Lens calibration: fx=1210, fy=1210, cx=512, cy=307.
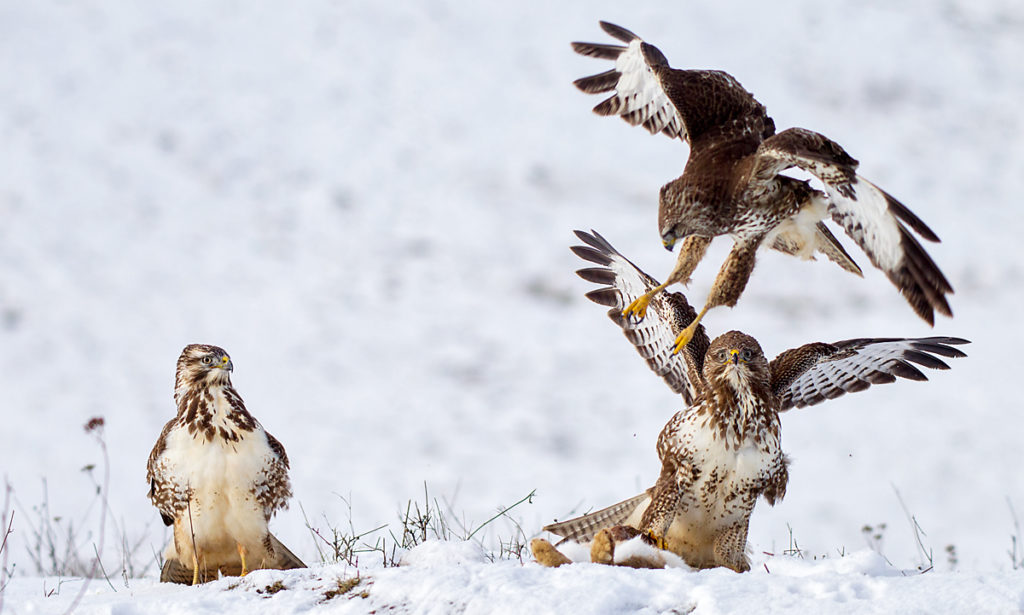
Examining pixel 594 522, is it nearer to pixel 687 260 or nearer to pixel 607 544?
pixel 607 544

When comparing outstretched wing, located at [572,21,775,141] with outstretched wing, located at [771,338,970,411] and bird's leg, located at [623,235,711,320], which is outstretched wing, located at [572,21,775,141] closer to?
bird's leg, located at [623,235,711,320]

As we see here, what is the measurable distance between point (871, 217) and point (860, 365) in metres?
1.52

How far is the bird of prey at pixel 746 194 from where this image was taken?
4500mm

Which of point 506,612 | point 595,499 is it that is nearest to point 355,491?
point 595,499

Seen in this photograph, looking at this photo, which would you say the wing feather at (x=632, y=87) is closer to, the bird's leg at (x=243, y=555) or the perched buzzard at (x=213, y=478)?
the perched buzzard at (x=213, y=478)

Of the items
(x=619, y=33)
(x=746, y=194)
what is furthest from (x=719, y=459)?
(x=619, y=33)

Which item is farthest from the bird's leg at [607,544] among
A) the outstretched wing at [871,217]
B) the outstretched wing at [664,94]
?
the outstretched wing at [664,94]

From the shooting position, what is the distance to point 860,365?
5973mm

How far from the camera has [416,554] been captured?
4508 millimetres

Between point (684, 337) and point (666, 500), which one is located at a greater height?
point (684, 337)

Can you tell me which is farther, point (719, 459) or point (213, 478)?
point (213, 478)

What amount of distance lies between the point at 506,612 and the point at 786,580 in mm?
936

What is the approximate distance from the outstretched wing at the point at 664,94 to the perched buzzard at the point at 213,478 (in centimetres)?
243

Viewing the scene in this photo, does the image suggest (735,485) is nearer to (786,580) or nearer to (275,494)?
(786,580)
